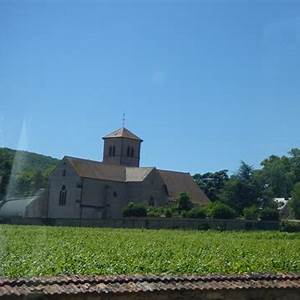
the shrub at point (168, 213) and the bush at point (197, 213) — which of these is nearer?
the bush at point (197, 213)

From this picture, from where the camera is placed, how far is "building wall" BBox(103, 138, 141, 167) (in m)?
120

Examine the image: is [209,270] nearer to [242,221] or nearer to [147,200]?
[242,221]

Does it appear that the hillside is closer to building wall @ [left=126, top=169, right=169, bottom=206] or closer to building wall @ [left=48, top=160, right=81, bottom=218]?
building wall @ [left=48, top=160, right=81, bottom=218]

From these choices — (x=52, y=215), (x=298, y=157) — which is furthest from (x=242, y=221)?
(x=298, y=157)

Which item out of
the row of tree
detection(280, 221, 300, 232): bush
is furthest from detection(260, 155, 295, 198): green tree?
detection(280, 221, 300, 232): bush

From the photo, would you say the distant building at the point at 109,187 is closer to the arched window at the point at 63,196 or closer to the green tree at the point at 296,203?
the arched window at the point at 63,196

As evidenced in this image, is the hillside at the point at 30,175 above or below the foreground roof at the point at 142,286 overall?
above

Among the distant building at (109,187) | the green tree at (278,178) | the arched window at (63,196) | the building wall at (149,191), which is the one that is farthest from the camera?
the green tree at (278,178)

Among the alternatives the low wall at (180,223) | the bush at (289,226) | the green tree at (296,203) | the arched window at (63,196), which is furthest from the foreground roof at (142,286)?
the arched window at (63,196)

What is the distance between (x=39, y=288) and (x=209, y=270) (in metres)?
7.05

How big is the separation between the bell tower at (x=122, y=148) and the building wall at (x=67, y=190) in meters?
18.0

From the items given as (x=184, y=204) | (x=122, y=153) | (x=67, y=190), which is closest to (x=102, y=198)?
(x=67, y=190)

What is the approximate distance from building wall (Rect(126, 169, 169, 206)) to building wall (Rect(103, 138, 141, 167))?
1092 cm

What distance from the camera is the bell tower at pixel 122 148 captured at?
120 meters
